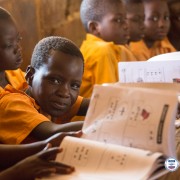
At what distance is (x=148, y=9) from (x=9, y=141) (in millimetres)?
1436

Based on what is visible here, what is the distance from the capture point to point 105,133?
83 centimetres

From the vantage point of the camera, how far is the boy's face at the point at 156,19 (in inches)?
91.2

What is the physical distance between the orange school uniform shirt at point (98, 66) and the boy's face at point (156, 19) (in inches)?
20.7

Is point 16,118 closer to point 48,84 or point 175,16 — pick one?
point 48,84

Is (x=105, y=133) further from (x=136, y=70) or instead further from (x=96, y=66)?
(x=96, y=66)

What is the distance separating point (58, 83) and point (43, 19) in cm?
82

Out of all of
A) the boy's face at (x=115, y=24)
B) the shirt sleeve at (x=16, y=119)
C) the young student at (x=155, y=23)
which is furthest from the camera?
the young student at (x=155, y=23)

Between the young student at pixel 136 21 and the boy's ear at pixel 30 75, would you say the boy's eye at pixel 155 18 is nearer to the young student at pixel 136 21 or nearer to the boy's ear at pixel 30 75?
the young student at pixel 136 21

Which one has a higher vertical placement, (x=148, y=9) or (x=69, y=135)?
(x=69, y=135)

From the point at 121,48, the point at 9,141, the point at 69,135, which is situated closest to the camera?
the point at 69,135

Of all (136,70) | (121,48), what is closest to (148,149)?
(136,70)

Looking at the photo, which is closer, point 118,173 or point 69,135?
point 118,173

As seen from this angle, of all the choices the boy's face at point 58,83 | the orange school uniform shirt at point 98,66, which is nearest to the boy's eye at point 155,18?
the orange school uniform shirt at point 98,66

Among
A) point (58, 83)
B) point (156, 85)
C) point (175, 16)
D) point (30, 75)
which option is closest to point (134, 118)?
point (156, 85)
